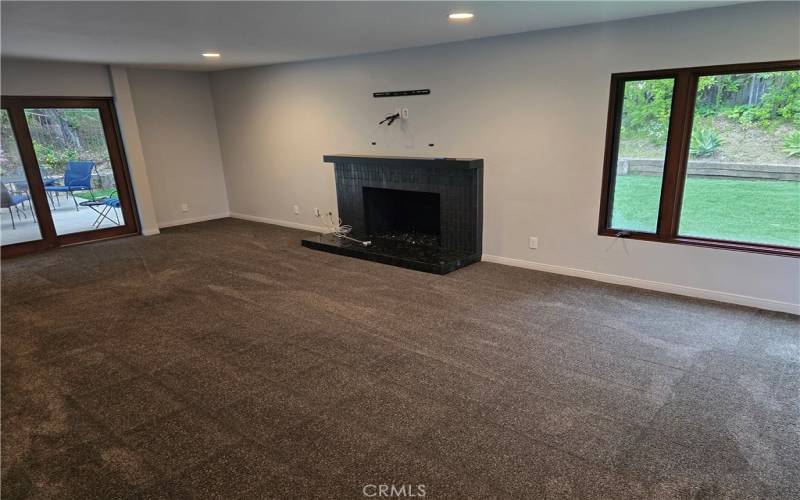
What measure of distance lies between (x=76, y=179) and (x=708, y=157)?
7199 mm

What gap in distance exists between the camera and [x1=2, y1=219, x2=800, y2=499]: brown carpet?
77.1 inches

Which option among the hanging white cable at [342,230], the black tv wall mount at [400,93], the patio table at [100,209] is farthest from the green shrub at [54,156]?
the black tv wall mount at [400,93]

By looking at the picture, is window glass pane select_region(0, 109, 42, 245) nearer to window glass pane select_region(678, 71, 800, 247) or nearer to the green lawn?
the green lawn

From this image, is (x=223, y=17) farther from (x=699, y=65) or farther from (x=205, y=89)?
(x=205, y=89)

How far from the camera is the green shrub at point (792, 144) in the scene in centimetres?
323

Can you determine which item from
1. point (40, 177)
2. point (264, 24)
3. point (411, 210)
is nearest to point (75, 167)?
point (40, 177)

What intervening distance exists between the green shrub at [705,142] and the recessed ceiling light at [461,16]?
6.58 ft

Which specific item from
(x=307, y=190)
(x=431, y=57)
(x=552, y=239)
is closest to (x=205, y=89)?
(x=307, y=190)

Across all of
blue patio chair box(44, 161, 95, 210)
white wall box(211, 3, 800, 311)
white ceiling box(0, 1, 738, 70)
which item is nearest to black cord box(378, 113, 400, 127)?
white wall box(211, 3, 800, 311)

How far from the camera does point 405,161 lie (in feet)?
16.0

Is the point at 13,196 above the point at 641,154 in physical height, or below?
below

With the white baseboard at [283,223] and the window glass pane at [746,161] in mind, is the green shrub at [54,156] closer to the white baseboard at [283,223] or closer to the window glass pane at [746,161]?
the white baseboard at [283,223]

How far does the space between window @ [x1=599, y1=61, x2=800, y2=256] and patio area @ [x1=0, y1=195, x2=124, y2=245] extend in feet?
21.2

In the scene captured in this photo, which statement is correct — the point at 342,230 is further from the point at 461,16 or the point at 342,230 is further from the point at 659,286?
the point at 659,286
